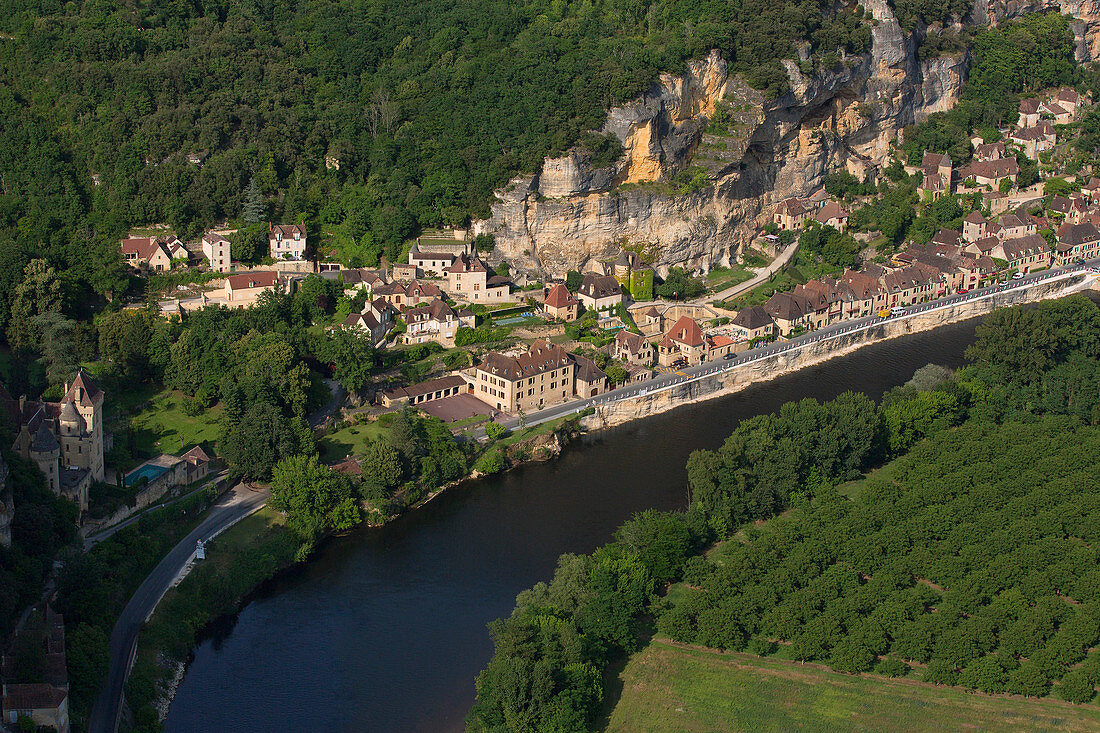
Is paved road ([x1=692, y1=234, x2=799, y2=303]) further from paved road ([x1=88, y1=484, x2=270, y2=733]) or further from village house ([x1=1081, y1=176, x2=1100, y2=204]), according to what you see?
paved road ([x1=88, y1=484, x2=270, y2=733])

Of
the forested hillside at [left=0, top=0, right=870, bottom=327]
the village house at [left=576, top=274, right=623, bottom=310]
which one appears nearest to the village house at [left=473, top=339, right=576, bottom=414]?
the village house at [left=576, top=274, right=623, bottom=310]

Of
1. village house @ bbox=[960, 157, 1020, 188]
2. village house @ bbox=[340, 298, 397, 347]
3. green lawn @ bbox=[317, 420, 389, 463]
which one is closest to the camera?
green lawn @ bbox=[317, 420, 389, 463]

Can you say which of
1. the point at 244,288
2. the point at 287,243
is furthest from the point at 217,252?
the point at 287,243

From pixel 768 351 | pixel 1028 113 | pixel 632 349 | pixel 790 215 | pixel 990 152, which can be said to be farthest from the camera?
pixel 1028 113

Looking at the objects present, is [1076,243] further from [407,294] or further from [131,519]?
[131,519]

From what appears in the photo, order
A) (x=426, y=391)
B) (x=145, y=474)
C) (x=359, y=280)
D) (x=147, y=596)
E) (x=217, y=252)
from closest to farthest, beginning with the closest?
(x=147, y=596) → (x=145, y=474) → (x=426, y=391) → (x=217, y=252) → (x=359, y=280)

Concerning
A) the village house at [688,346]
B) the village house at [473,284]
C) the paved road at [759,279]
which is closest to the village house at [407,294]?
the village house at [473,284]

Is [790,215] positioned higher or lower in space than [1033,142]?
lower
